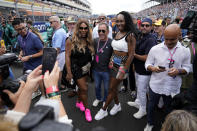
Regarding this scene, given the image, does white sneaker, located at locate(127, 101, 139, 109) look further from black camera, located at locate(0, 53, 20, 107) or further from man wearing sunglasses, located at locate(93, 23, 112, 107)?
black camera, located at locate(0, 53, 20, 107)

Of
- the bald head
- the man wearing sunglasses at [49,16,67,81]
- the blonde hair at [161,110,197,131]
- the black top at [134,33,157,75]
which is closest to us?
the blonde hair at [161,110,197,131]

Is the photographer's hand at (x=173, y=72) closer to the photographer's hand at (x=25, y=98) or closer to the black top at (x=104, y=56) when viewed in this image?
the black top at (x=104, y=56)

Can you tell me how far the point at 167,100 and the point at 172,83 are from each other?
28 centimetres

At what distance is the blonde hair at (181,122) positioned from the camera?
3.27 feet

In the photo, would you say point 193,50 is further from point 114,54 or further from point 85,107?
point 85,107

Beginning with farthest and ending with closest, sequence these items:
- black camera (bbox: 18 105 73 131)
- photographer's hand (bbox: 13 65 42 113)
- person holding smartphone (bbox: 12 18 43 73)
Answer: person holding smartphone (bbox: 12 18 43 73) → photographer's hand (bbox: 13 65 42 113) → black camera (bbox: 18 105 73 131)

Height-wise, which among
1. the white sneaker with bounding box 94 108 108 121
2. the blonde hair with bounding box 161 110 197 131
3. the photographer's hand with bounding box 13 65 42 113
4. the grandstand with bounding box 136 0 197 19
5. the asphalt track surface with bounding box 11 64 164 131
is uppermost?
the grandstand with bounding box 136 0 197 19

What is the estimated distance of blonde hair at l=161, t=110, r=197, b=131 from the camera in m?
1.00

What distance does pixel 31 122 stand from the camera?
0.48 m

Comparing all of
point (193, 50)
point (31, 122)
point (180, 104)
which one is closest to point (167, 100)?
point (180, 104)

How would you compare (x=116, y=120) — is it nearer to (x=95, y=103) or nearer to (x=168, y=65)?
(x=95, y=103)

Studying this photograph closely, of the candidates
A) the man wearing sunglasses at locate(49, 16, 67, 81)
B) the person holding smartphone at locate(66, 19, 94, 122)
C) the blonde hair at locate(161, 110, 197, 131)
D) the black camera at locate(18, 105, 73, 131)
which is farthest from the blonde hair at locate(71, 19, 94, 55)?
the black camera at locate(18, 105, 73, 131)

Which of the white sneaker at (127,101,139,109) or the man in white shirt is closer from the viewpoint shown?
the man in white shirt

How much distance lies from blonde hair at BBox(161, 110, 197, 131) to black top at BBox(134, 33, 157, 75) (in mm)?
1370
